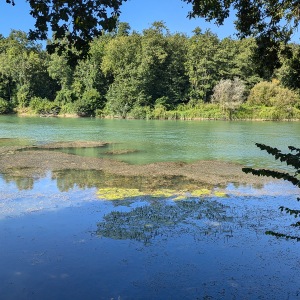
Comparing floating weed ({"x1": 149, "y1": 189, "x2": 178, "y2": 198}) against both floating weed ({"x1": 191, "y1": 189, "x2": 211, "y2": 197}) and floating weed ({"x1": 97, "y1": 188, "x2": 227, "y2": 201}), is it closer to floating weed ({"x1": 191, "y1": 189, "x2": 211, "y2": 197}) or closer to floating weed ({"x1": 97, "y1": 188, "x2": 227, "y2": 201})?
floating weed ({"x1": 97, "y1": 188, "x2": 227, "y2": 201})

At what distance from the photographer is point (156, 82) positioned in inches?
2876

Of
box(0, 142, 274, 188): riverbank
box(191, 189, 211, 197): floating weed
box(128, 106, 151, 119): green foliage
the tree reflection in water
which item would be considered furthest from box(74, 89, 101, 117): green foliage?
the tree reflection in water

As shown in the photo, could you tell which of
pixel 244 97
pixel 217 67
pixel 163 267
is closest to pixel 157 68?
pixel 217 67

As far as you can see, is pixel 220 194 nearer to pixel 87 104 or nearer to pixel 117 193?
pixel 117 193

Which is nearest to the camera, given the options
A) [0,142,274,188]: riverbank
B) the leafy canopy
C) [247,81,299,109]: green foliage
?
the leafy canopy

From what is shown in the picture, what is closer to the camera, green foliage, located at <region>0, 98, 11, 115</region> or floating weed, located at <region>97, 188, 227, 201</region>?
floating weed, located at <region>97, 188, 227, 201</region>

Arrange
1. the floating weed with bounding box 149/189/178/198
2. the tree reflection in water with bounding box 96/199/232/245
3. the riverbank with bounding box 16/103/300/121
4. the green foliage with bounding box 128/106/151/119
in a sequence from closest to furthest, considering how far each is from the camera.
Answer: the tree reflection in water with bounding box 96/199/232/245, the floating weed with bounding box 149/189/178/198, the riverbank with bounding box 16/103/300/121, the green foliage with bounding box 128/106/151/119

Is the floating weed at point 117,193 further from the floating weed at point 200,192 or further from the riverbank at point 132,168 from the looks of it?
the floating weed at point 200,192

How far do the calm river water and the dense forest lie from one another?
52.8m

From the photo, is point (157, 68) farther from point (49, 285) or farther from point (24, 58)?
point (49, 285)

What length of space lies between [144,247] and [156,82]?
67.1 m

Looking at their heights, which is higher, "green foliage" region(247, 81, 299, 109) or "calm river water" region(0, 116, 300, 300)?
"green foliage" region(247, 81, 299, 109)

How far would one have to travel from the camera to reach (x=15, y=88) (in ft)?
273

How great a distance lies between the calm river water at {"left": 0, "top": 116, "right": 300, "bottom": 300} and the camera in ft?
19.5
